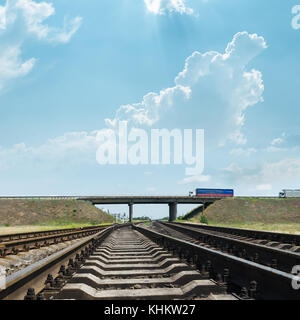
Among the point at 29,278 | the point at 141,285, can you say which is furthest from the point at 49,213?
the point at 29,278

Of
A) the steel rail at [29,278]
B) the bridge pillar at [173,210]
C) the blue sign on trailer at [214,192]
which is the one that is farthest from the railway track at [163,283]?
the blue sign on trailer at [214,192]

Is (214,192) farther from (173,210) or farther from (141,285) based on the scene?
(141,285)

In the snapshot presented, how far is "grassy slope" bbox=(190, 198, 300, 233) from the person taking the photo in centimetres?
7006

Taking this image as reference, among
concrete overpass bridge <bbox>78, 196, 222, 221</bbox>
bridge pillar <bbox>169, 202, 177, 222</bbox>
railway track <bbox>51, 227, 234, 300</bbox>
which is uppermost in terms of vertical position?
railway track <bbox>51, 227, 234, 300</bbox>

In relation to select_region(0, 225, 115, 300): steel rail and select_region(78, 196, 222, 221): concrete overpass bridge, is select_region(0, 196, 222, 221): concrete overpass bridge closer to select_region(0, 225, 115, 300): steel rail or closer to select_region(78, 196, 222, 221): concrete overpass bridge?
select_region(78, 196, 222, 221): concrete overpass bridge

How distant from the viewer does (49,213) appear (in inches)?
2584

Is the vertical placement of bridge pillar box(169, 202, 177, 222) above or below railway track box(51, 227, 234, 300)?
below

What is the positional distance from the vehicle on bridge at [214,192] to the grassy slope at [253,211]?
4.44m

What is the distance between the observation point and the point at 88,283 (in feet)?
13.3

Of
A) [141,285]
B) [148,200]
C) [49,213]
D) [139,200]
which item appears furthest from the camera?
[148,200]

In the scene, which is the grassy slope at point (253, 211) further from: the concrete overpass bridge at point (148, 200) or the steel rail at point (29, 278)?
the steel rail at point (29, 278)

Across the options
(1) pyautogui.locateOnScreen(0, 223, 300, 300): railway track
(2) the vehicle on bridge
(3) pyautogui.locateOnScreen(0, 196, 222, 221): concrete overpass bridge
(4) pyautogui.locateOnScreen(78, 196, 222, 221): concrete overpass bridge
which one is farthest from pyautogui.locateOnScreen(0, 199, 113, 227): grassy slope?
(1) pyautogui.locateOnScreen(0, 223, 300, 300): railway track

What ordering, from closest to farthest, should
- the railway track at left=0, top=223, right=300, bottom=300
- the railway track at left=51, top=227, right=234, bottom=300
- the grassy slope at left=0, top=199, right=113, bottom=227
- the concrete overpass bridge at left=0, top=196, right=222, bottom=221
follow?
the railway track at left=0, top=223, right=300, bottom=300, the railway track at left=51, top=227, right=234, bottom=300, the grassy slope at left=0, top=199, right=113, bottom=227, the concrete overpass bridge at left=0, top=196, right=222, bottom=221
